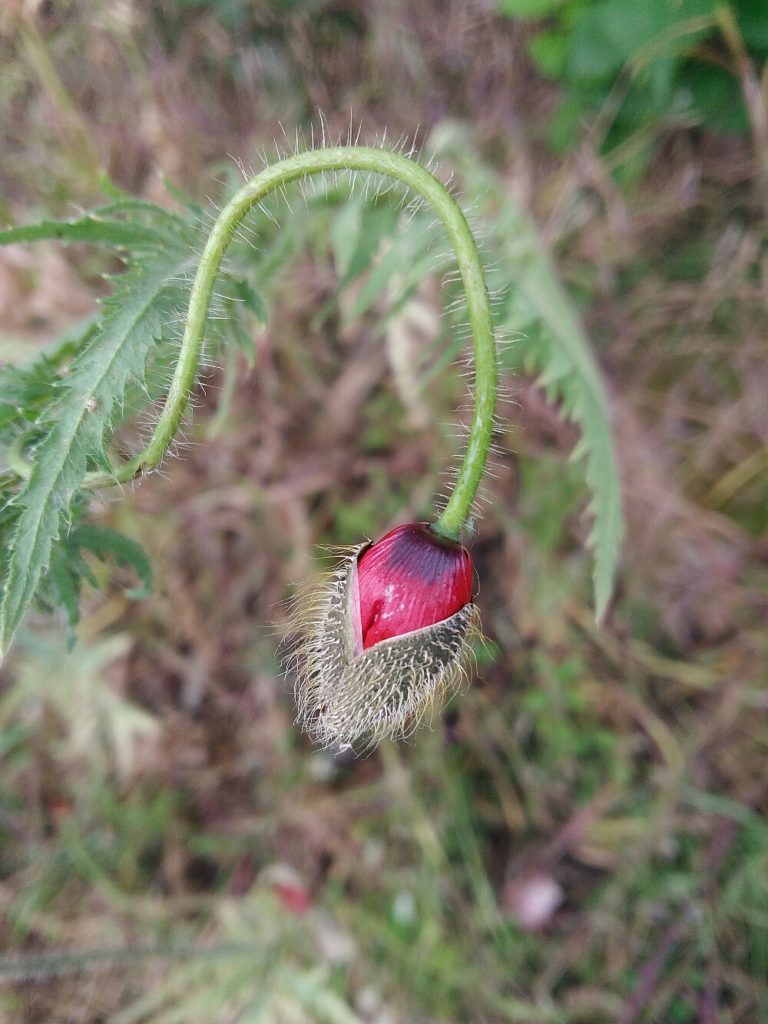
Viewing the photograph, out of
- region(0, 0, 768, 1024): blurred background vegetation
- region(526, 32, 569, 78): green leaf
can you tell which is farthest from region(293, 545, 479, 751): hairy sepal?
region(526, 32, 569, 78): green leaf

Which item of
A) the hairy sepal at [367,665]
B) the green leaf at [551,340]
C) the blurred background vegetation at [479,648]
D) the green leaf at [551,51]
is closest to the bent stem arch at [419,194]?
the hairy sepal at [367,665]

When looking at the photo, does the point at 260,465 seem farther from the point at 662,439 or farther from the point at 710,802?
the point at 710,802

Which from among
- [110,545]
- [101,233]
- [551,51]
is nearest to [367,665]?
[110,545]

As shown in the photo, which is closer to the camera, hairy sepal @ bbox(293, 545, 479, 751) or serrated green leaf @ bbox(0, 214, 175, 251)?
hairy sepal @ bbox(293, 545, 479, 751)

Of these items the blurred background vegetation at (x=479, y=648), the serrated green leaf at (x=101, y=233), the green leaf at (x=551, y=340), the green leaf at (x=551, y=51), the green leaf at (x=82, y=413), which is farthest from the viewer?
the blurred background vegetation at (x=479, y=648)

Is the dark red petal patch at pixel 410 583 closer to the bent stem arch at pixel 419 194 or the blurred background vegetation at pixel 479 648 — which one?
the bent stem arch at pixel 419 194

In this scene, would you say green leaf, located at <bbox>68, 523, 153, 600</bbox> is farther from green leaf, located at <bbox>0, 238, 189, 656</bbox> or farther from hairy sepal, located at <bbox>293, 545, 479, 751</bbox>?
hairy sepal, located at <bbox>293, 545, 479, 751</bbox>

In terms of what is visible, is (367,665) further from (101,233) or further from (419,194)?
(101,233)

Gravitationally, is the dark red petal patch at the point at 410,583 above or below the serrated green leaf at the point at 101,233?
below
